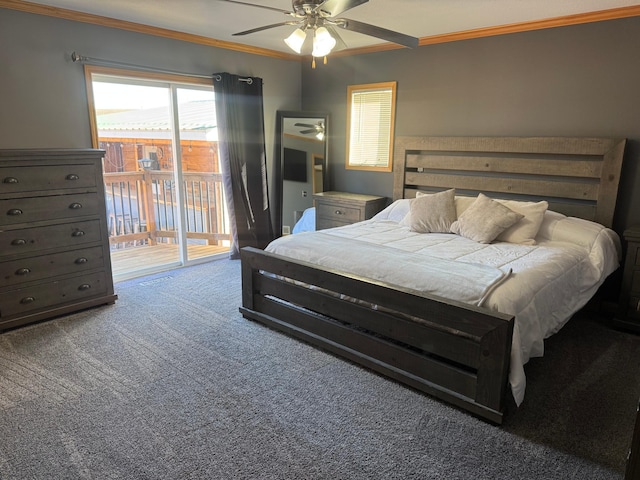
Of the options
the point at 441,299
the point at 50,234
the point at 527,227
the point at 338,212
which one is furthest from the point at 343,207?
the point at 50,234

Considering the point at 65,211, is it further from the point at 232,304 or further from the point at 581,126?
the point at 581,126

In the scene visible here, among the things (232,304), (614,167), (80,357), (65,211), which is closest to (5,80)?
(65,211)

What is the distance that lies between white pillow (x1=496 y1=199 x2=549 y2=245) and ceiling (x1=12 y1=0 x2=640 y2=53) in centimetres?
152

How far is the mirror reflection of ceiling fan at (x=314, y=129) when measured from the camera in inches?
215

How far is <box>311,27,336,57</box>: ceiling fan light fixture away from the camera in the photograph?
8.62ft

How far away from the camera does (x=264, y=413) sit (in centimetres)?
232

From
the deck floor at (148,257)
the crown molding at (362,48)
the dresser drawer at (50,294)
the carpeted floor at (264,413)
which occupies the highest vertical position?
the crown molding at (362,48)

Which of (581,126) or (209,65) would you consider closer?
(581,126)

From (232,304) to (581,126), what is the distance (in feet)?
11.0

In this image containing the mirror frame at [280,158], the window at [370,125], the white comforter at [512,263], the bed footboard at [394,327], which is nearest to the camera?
the bed footboard at [394,327]

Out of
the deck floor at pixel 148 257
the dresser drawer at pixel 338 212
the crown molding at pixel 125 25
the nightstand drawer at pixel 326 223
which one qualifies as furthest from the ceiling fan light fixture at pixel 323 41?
the deck floor at pixel 148 257

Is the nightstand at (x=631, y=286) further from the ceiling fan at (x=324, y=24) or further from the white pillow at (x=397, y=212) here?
the ceiling fan at (x=324, y=24)

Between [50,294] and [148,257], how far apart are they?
157cm

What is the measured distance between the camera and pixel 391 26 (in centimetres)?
390
